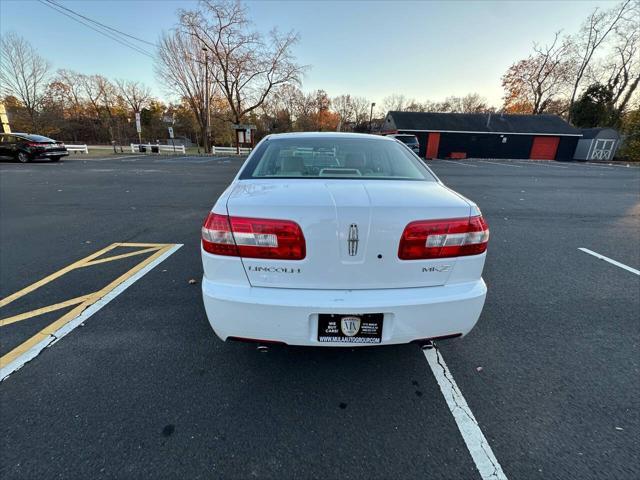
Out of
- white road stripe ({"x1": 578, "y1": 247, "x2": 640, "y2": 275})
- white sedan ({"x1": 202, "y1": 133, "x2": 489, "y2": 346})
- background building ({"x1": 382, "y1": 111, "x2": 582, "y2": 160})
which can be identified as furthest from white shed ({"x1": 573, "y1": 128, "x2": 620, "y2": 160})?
white sedan ({"x1": 202, "y1": 133, "x2": 489, "y2": 346})

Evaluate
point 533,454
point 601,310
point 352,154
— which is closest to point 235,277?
point 352,154

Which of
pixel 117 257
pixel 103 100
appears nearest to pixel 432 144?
pixel 117 257

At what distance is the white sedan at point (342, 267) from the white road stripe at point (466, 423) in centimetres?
46

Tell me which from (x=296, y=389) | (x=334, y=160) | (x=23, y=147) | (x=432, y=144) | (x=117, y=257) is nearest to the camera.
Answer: (x=296, y=389)

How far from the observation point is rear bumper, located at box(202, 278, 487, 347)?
163 centimetres

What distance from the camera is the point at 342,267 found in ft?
5.45

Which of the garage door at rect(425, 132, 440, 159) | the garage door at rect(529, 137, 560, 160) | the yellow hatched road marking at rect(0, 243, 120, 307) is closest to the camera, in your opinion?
the yellow hatched road marking at rect(0, 243, 120, 307)

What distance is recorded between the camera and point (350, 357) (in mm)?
2268

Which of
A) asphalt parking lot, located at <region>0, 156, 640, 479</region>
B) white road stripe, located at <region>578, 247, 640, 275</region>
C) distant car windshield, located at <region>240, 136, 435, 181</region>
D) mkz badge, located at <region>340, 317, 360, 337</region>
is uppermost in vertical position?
distant car windshield, located at <region>240, 136, 435, 181</region>

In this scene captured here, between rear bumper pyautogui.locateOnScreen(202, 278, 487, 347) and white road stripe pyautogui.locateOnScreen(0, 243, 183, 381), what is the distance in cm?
163

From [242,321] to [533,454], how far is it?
170 cm

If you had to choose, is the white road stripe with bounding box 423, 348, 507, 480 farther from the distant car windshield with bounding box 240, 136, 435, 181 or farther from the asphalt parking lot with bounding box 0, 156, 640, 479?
→ the distant car windshield with bounding box 240, 136, 435, 181

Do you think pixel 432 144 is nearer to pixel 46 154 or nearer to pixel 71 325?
pixel 46 154

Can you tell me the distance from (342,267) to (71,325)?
253 centimetres
